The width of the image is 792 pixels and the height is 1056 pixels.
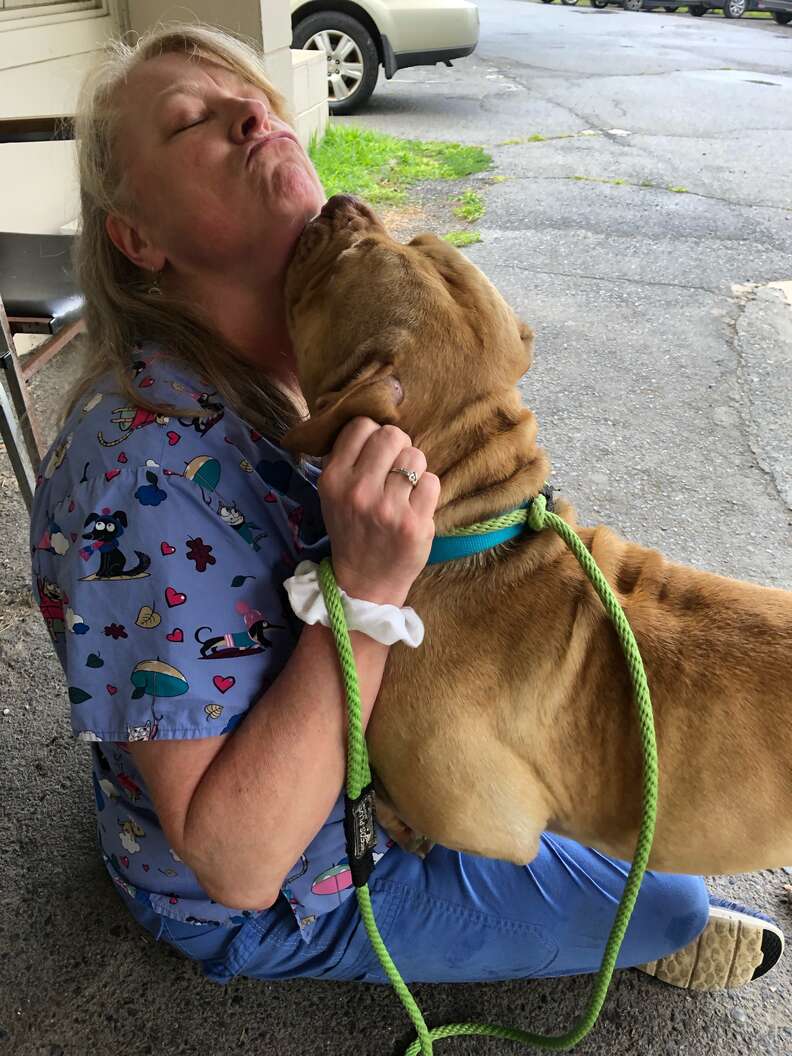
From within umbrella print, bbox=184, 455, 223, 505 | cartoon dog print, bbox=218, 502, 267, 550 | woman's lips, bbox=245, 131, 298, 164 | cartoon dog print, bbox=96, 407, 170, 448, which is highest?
woman's lips, bbox=245, 131, 298, 164

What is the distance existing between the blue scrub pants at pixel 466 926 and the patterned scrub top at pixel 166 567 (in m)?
0.16

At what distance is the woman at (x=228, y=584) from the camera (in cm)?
142

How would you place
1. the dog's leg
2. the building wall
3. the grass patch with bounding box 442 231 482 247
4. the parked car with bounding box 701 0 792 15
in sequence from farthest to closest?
1. the parked car with bounding box 701 0 792 15
2. the grass patch with bounding box 442 231 482 247
3. the building wall
4. the dog's leg

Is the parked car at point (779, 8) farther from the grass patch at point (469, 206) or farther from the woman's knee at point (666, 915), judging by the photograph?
the woman's knee at point (666, 915)

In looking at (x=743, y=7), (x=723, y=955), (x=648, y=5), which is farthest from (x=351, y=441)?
(x=648, y=5)

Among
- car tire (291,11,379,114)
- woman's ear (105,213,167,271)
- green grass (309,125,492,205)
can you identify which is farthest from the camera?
car tire (291,11,379,114)

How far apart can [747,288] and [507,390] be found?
4893mm

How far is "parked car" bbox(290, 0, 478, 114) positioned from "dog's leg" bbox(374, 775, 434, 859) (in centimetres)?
941

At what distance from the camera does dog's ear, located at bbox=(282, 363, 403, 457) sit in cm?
151

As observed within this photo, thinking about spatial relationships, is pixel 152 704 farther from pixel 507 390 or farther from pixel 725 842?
pixel 725 842

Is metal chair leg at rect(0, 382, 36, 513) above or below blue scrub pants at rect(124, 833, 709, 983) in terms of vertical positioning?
above

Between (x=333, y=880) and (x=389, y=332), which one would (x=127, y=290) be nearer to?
(x=389, y=332)

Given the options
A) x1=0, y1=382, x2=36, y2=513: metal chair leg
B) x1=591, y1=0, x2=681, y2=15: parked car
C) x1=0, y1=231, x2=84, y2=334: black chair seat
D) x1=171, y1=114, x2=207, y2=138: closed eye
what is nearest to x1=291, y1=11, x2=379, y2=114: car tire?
x1=0, y1=231, x2=84, y2=334: black chair seat

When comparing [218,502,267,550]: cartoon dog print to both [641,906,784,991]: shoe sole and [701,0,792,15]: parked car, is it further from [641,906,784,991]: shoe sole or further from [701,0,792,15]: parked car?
[701,0,792,15]: parked car
